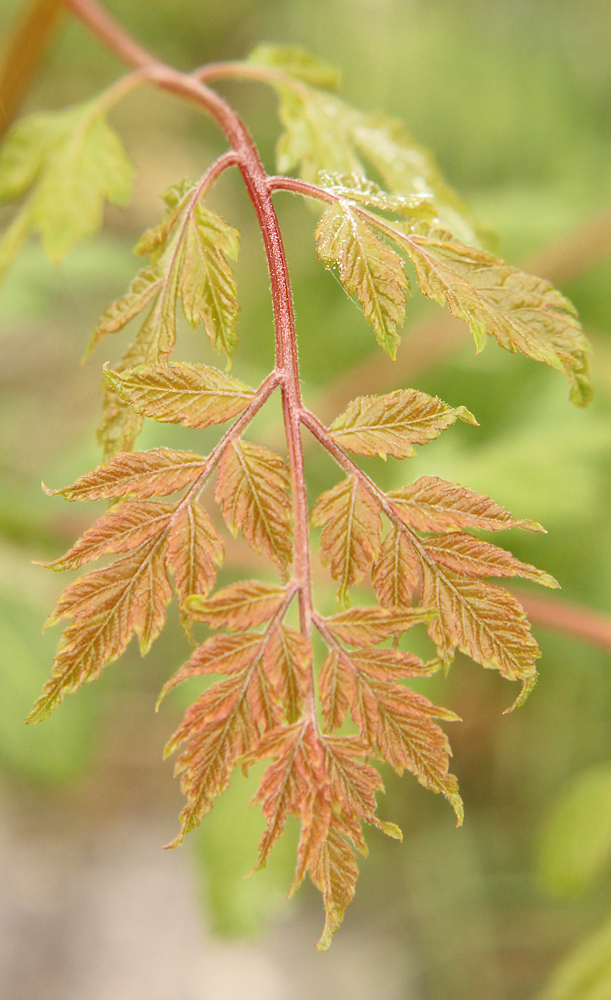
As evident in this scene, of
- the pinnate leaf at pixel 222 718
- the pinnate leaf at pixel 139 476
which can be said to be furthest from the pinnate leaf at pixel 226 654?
the pinnate leaf at pixel 139 476

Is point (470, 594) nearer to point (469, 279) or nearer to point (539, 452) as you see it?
point (469, 279)

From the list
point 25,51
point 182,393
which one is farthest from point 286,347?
point 25,51

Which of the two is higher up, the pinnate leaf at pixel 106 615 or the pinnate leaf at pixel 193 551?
the pinnate leaf at pixel 193 551

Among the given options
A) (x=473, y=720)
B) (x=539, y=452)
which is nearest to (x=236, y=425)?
(x=539, y=452)

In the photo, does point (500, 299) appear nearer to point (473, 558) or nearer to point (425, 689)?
point (473, 558)

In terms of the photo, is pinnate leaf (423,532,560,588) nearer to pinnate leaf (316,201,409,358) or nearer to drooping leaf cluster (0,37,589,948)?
drooping leaf cluster (0,37,589,948)

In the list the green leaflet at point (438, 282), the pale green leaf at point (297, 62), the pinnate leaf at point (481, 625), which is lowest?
the pinnate leaf at point (481, 625)

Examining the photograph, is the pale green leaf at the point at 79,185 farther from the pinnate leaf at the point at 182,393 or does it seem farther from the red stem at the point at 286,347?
the pinnate leaf at the point at 182,393
